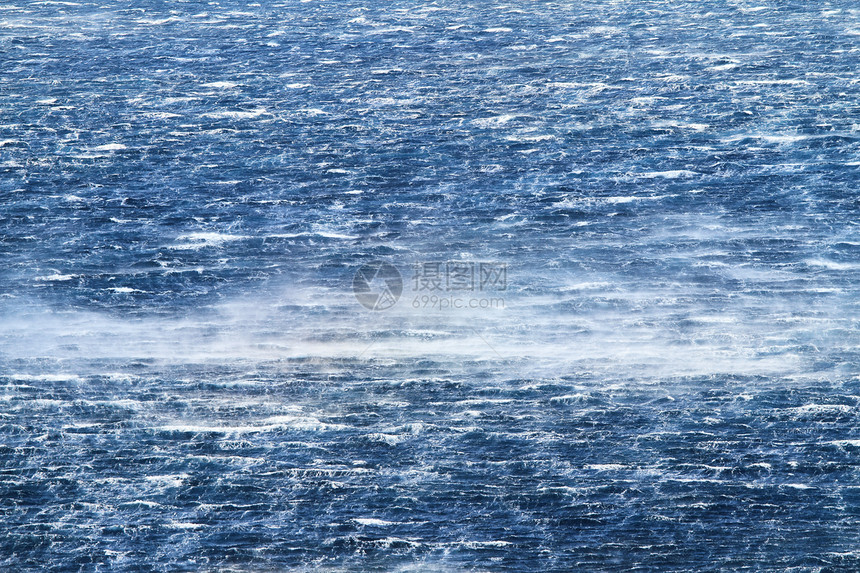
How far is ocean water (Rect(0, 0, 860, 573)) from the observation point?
1292cm

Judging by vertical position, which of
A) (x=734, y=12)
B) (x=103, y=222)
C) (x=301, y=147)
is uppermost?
(x=734, y=12)

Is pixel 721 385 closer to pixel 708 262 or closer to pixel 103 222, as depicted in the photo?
pixel 708 262

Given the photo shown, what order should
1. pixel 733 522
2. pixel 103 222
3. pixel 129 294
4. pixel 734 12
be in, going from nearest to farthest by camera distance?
pixel 733 522 → pixel 129 294 → pixel 103 222 → pixel 734 12

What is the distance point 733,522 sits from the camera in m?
12.7

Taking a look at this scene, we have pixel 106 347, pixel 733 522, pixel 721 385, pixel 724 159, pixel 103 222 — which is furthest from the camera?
pixel 724 159

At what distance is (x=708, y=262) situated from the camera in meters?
17.1

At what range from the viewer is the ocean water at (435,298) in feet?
42.4

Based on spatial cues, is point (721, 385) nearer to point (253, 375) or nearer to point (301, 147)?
point (253, 375)

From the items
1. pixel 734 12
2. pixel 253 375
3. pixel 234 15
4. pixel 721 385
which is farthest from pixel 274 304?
pixel 734 12

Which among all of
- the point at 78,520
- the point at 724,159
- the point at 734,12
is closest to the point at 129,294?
the point at 78,520

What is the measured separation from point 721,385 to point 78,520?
417 inches

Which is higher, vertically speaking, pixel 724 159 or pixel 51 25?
pixel 51 25

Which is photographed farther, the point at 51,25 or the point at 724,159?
the point at 51,25

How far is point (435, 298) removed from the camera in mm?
16609
